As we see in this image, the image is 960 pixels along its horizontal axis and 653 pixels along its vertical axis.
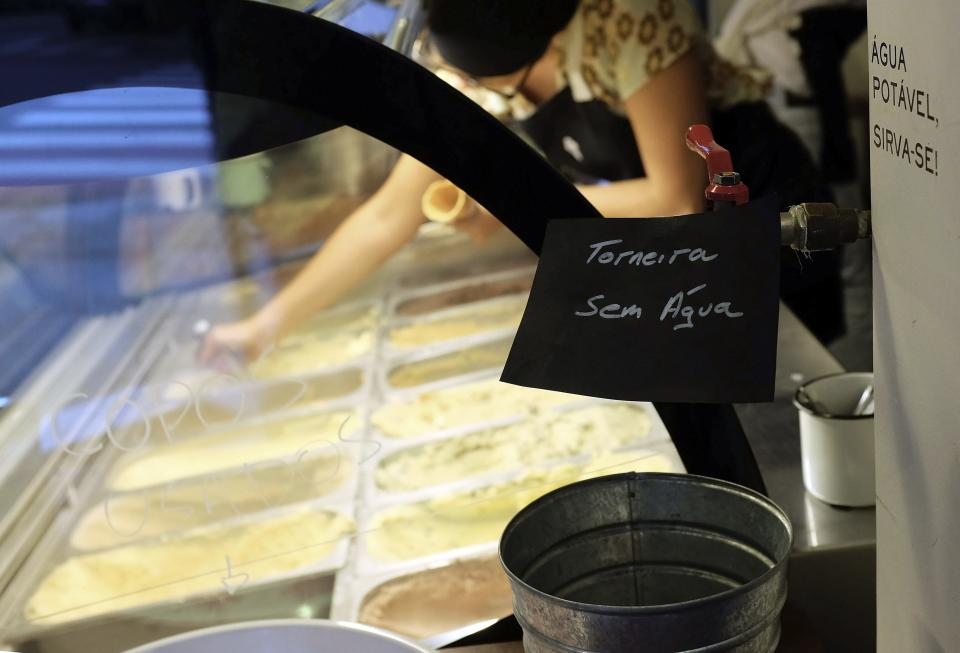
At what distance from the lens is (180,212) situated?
1.09 metres

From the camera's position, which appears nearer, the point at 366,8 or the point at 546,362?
the point at 546,362

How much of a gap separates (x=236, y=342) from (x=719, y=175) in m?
0.62

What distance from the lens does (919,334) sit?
27.7 inches

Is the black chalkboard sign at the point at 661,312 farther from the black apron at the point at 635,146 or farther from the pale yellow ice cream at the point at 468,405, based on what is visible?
the black apron at the point at 635,146

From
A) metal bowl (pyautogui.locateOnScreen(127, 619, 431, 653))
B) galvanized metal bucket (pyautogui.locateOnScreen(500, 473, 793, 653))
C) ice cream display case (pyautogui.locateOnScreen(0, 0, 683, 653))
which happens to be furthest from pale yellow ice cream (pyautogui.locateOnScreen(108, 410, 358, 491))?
galvanized metal bucket (pyautogui.locateOnScreen(500, 473, 793, 653))

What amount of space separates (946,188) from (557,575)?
1.33 ft

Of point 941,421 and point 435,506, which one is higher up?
point 941,421

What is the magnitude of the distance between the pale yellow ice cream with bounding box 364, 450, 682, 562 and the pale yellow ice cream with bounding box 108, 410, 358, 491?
121mm

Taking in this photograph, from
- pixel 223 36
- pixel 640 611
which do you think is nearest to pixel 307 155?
pixel 223 36

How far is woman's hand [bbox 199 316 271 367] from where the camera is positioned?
3.65ft

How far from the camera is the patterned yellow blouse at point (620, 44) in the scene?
167 centimetres

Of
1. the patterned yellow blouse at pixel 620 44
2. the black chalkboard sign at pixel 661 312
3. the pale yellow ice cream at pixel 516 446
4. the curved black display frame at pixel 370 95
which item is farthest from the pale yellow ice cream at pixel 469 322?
the black chalkboard sign at pixel 661 312

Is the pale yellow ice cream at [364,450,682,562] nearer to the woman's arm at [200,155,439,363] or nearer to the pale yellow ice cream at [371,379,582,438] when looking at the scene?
the pale yellow ice cream at [371,379,582,438]

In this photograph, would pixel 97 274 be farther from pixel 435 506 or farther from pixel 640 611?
pixel 640 611
